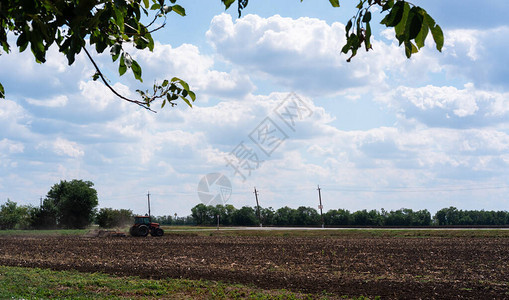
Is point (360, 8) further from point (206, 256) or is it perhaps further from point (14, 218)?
point (14, 218)

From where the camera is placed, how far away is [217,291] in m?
11.6

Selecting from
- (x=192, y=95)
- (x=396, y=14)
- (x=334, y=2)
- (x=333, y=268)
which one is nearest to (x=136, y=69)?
(x=192, y=95)

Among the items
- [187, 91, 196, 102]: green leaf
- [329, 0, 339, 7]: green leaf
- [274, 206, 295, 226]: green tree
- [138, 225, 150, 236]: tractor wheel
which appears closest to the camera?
[329, 0, 339, 7]: green leaf

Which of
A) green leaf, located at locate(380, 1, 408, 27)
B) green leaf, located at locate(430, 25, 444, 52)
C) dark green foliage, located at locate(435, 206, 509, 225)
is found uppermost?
green leaf, located at locate(380, 1, 408, 27)

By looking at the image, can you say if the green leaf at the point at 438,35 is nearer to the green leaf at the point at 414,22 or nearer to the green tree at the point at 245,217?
the green leaf at the point at 414,22

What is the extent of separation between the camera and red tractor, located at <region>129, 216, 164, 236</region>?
126 feet

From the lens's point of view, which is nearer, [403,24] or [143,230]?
[403,24]

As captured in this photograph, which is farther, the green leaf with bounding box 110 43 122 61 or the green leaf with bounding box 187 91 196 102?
the green leaf with bounding box 187 91 196 102

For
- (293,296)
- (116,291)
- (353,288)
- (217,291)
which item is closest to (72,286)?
(116,291)

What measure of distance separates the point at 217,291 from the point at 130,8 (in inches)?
359

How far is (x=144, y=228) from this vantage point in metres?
38.9

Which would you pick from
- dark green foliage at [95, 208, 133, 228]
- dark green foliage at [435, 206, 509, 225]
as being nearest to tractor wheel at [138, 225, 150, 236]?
dark green foliage at [95, 208, 133, 228]

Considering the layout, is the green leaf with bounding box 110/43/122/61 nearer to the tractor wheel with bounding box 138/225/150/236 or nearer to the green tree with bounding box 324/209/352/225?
the tractor wheel with bounding box 138/225/150/236

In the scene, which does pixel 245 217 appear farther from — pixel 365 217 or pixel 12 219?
pixel 12 219
